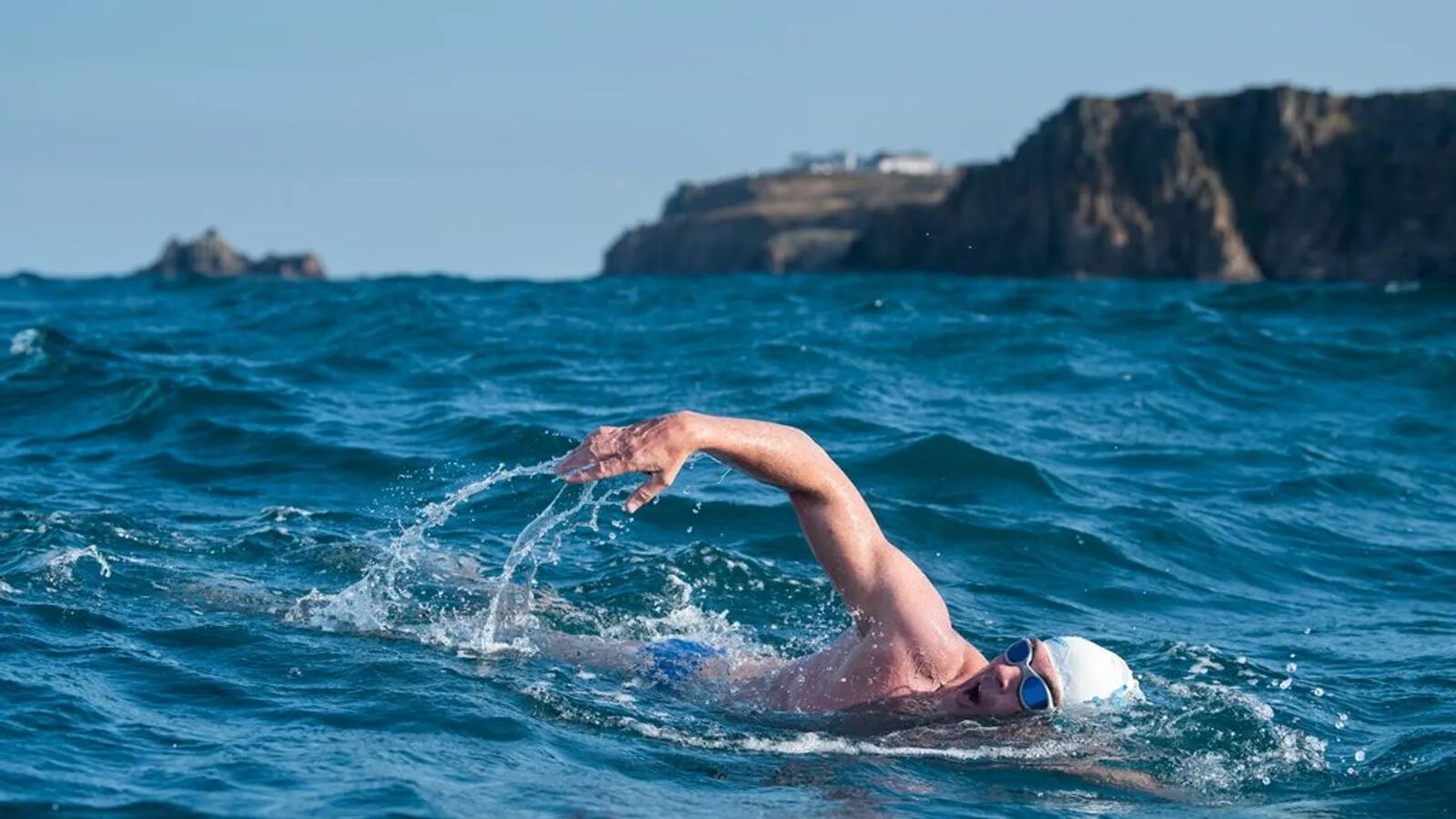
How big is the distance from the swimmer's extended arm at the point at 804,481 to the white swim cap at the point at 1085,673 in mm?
497

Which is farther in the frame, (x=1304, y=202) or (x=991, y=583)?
(x=1304, y=202)

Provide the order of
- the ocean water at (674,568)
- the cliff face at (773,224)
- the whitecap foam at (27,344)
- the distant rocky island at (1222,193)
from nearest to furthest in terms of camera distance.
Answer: the ocean water at (674,568) → the whitecap foam at (27,344) → the distant rocky island at (1222,193) → the cliff face at (773,224)

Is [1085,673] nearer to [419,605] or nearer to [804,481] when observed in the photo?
[804,481]

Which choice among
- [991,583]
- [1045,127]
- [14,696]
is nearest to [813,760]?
[14,696]

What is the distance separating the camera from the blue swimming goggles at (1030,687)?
7.34 m

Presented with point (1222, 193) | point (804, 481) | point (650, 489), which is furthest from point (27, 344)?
point (1222, 193)

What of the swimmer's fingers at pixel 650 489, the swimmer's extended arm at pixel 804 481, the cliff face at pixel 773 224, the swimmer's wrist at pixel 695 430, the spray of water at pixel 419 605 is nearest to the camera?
the swimmer's fingers at pixel 650 489

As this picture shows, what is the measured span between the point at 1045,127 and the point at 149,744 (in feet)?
311

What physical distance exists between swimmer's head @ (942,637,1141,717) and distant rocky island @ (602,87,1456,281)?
8267 cm

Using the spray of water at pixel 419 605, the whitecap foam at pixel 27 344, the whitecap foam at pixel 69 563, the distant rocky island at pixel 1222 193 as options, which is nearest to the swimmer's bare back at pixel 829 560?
the spray of water at pixel 419 605

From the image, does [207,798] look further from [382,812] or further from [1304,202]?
[1304,202]

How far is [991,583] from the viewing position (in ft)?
37.4

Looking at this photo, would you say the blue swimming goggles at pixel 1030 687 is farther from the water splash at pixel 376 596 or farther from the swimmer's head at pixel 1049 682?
the water splash at pixel 376 596

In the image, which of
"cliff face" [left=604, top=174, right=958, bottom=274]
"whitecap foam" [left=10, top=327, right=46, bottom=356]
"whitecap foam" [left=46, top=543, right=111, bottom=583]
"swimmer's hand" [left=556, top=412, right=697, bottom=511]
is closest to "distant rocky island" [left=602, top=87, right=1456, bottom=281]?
"cliff face" [left=604, top=174, right=958, bottom=274]
